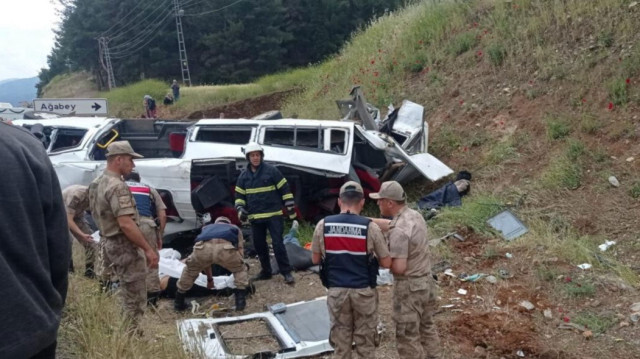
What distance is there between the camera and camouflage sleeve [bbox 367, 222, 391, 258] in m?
4.02

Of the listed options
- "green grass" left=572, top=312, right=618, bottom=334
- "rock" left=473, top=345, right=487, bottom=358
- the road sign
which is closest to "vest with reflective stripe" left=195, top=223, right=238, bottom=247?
"rock" left=473, top=345, right=487, bottom=358

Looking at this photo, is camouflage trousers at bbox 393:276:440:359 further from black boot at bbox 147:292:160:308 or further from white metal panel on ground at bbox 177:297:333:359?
black boot at bbox 147:292:160:308

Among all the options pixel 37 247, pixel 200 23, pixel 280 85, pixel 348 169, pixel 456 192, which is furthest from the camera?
pixel 200 23

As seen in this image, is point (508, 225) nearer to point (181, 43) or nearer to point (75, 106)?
point (75, 106)

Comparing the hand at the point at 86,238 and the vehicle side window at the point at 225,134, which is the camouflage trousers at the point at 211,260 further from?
the vehicle side window at the point at 225,134

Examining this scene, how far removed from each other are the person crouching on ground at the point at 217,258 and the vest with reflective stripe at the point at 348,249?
200 centimetres

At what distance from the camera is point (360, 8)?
37531 millimetres


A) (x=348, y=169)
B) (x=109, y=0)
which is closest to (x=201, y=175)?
(x=348, y=169)

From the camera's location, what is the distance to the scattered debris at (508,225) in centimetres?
707

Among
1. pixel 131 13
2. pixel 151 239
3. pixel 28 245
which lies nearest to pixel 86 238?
pixel 151 239

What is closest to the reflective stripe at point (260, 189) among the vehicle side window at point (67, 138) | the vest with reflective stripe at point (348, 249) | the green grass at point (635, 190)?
the vest with reflective stripe at point (348, 249)

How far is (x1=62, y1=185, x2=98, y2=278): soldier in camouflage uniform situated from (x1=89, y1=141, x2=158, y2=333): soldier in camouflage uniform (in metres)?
1.41

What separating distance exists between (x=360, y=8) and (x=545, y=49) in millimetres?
28519

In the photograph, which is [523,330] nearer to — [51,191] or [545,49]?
[51,191]
